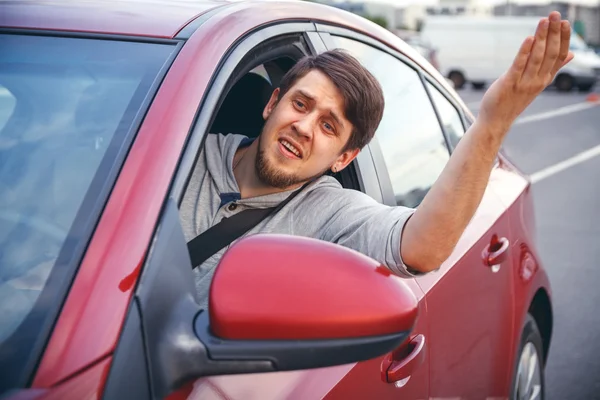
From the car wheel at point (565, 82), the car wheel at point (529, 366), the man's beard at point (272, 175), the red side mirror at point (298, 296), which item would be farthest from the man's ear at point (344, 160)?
the car wheel at point (565, 82)

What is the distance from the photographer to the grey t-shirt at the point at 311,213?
201 centimetres

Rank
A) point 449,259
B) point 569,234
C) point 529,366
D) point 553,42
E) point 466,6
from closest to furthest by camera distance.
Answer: point 553,42
point 449,259
point 529,366
point 569,234
point 466,6

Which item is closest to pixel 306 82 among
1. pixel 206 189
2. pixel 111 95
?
pixel 206 189

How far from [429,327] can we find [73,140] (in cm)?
102

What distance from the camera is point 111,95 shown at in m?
1.68

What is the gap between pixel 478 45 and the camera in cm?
2917

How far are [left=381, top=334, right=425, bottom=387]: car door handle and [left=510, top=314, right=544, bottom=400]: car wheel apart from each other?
1.00m

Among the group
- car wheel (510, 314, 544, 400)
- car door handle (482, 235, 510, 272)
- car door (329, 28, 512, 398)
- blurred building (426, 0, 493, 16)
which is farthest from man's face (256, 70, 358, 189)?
blurred building (426, 0, 493, 16)

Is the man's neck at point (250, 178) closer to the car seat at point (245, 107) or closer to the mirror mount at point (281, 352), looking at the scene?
the car seat at point (245, 107)

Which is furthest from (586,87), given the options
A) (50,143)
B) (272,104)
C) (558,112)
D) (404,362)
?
(50,143)

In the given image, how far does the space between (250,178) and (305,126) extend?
22cm

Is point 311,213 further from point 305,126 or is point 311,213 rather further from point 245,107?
point 245,107

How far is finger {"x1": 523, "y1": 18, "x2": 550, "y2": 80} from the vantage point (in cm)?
162

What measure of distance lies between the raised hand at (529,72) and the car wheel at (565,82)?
87.4ft
